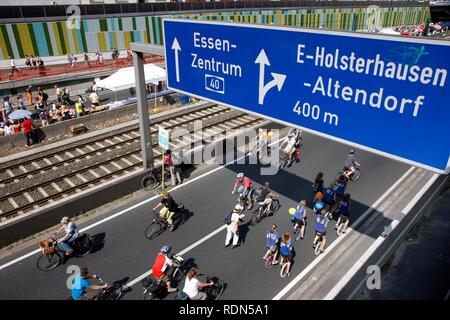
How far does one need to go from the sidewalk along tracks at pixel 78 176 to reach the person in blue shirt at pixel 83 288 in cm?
441

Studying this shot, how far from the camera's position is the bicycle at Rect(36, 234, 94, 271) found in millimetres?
11195

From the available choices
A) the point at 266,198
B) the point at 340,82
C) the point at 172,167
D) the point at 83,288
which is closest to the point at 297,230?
the point at 266,198

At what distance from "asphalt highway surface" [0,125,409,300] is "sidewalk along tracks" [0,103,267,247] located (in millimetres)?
1076

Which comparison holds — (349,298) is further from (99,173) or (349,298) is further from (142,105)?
(99,173)

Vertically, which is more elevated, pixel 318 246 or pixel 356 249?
pixel 318 246

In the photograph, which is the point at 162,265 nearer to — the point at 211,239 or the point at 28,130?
the point at 211,239

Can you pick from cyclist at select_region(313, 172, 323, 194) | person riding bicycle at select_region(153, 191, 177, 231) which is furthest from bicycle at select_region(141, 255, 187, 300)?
cyclist at select_region(313, 172, 323, 194)

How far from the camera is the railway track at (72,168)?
1490 centimetres

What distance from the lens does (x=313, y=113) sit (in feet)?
25.9

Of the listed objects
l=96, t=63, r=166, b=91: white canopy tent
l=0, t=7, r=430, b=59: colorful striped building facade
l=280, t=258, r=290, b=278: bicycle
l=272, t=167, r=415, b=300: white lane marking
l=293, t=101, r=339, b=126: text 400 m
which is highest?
l=293, t=101, r=339, b=126: text 400 m

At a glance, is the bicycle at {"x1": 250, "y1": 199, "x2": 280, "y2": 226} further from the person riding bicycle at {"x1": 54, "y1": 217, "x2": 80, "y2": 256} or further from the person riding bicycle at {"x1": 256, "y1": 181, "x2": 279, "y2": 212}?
the person riding bicycle at {"x1": 54, "y1": 217, "x2": 80, "y2": 256}

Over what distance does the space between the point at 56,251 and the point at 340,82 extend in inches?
390

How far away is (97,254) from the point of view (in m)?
11.9
